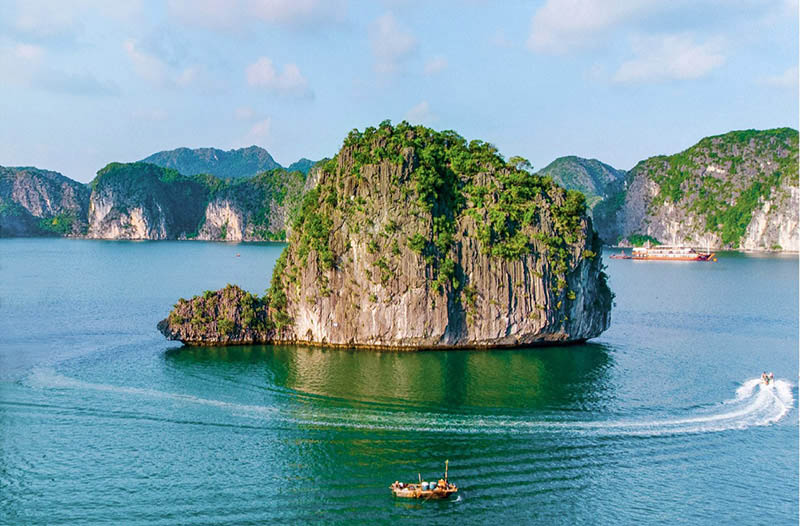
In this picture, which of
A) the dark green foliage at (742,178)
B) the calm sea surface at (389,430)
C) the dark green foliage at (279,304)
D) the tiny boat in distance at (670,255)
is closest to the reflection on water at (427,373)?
the calm sea surface at (389,430)

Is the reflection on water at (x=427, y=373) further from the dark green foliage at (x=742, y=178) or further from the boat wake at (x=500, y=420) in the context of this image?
the dark green foliage at (x=742, y=178)

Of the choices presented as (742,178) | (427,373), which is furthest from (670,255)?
(427,373)

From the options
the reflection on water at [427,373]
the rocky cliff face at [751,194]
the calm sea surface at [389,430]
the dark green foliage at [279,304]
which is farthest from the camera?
the rocky cliff face at [751,194]

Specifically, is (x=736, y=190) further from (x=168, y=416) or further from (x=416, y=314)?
(x=168, y=416)

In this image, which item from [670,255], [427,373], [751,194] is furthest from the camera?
[751,194]

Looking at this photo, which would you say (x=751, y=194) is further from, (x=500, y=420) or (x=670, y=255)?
(x=500, y=420)

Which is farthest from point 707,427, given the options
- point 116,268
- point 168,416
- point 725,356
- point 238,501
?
point 116,268
